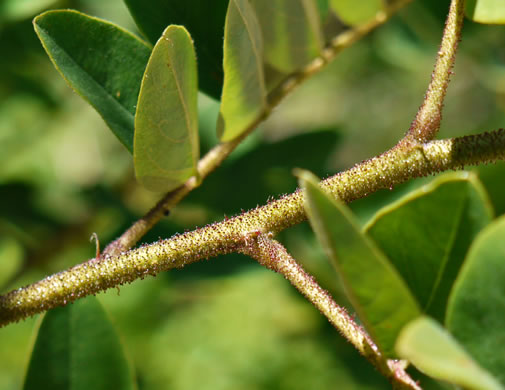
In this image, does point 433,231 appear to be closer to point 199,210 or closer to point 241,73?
point 241,73

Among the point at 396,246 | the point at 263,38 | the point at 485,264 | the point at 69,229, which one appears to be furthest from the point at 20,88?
the point at 485,264

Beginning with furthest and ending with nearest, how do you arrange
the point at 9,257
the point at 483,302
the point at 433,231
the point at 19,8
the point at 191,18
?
the point at 9,257 → the point at 19,8 → the point at 191,18 → the point at 433,231 → the point at 483,302

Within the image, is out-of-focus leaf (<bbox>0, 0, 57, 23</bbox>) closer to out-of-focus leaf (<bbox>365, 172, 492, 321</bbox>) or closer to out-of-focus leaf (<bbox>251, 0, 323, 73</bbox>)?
out-of-focus leaf (<bbox>251, 0, 323, 73</bbox>)

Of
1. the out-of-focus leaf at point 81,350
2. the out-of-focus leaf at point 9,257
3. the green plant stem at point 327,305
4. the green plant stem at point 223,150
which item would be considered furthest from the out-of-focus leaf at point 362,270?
the out-of-focus leaf at point 9,257

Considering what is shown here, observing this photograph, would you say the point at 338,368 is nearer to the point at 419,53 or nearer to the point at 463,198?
the point at 419,53

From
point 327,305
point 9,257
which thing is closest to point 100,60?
point 327,305
